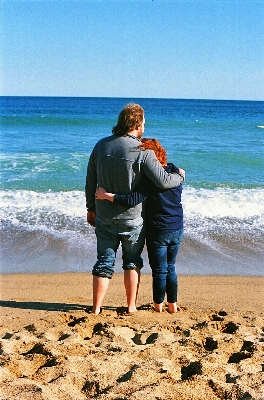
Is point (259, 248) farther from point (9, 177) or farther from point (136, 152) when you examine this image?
point (9, 177)

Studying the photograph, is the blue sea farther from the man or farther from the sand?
the man

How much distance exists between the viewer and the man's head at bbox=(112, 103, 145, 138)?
13.8ft

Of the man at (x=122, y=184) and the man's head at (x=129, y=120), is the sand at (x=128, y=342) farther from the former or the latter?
the man's head at (x=129, y=120)

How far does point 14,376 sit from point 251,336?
1.82 meters

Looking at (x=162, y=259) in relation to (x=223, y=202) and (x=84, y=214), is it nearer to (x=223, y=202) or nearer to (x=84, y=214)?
(x=84, y=214)

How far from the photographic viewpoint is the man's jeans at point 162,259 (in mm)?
4484

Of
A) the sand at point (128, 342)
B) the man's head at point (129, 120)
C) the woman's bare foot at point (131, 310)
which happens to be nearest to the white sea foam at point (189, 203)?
the sand at point (128, 342)

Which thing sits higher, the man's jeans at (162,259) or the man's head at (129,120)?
the man's head at (129,120)

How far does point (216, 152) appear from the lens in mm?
17656

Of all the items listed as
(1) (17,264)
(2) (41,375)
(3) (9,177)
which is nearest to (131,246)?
(2) (41,375)

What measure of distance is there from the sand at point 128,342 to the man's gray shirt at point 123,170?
92cm

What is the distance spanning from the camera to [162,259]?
4.51m

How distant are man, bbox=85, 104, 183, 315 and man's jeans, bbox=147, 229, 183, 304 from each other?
4.4 inches

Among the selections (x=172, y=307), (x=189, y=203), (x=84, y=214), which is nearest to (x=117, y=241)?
(x=172, y=307)
